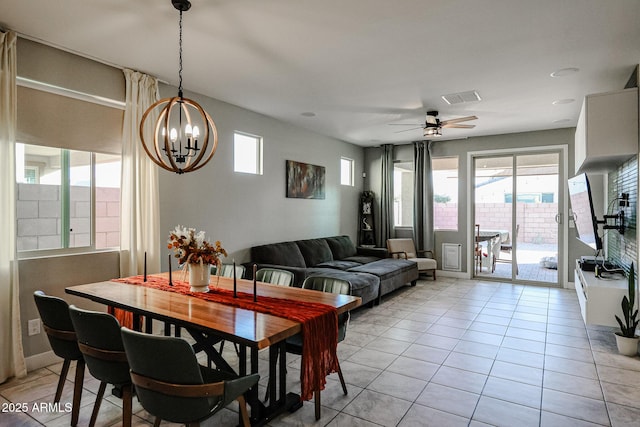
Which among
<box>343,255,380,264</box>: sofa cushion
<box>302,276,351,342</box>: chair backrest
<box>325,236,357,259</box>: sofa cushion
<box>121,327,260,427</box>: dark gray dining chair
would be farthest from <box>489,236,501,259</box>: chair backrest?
<box>121,327,260,427</box>: dark gray dining chair

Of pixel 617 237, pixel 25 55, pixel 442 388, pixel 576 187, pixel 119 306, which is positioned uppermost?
pixel 25 55

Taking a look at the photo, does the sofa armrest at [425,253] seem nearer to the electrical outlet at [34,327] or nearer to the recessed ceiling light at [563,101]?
the recessed ceiling light at [563,101]

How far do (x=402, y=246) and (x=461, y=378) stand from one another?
4359 mm

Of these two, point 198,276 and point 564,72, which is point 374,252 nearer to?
point 564,72

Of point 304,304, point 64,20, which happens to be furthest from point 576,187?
point 64,20

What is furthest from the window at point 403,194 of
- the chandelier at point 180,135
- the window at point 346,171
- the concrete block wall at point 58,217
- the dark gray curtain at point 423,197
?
the concrete block wall at point 58,217

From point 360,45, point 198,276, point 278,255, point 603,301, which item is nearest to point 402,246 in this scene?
point 278,255

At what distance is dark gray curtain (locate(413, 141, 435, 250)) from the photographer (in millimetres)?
7473

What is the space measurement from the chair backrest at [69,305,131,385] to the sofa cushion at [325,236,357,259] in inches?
190

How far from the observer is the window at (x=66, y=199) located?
319 cm

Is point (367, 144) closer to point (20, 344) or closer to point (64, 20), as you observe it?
point (64, 20)

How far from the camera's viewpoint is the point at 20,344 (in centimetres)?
304

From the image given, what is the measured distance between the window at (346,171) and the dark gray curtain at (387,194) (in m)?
0.68

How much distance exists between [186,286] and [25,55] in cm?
236
